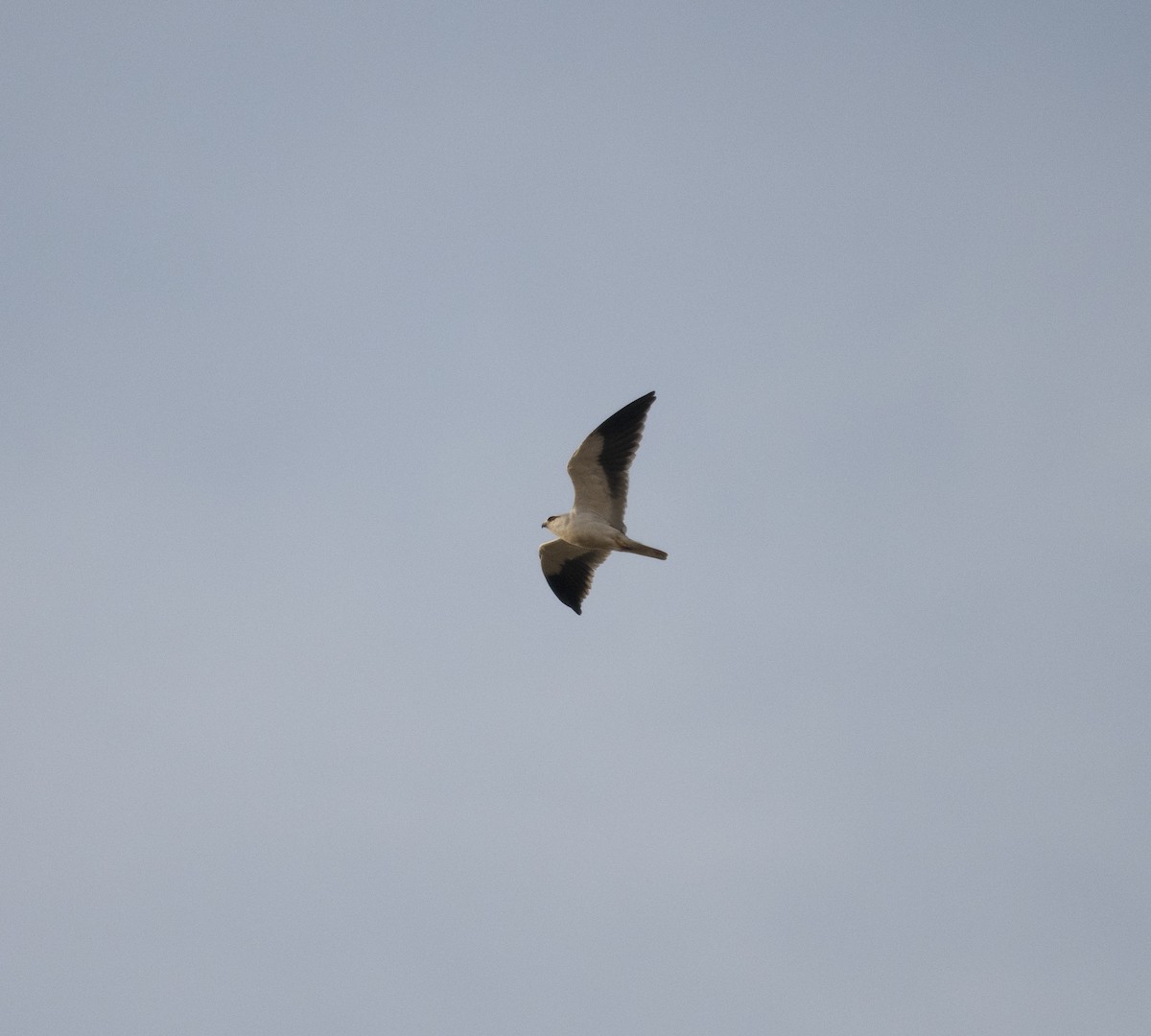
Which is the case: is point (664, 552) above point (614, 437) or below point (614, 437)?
below

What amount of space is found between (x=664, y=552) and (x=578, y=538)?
5.31 ft

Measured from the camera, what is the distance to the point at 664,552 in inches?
790

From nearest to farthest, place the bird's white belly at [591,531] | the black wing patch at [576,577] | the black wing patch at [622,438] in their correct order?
the black wing patch at [622,438] < the bird's white belly at [591,531] < the black wing patch at [576,577]

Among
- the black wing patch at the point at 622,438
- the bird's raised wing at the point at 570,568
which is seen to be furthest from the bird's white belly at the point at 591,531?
the bird's raised wing at the point at 570,568

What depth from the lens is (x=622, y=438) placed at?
19984mm

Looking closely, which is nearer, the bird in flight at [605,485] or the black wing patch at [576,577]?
the bird in flight at [605,485]

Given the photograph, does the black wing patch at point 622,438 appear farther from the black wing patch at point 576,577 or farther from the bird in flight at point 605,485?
the black wing patch at point 576,577

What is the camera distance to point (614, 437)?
20.0 meters

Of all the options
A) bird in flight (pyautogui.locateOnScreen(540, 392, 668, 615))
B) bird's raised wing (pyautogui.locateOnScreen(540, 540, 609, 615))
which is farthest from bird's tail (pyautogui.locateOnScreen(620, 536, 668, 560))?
bird's raised wing (pyautogui.locateOnScreen(540, 540, 609, 615))

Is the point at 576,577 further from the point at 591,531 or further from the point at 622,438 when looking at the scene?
the point at 622,438

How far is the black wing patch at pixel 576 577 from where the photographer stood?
22.1m

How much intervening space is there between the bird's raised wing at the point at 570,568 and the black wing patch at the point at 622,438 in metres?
2.26

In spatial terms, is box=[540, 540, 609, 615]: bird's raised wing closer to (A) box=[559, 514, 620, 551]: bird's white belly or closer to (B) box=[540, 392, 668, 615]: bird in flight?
(B) box=[540, 392, 668, 615]: bird in flight

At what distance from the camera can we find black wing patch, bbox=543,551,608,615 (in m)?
22.1
